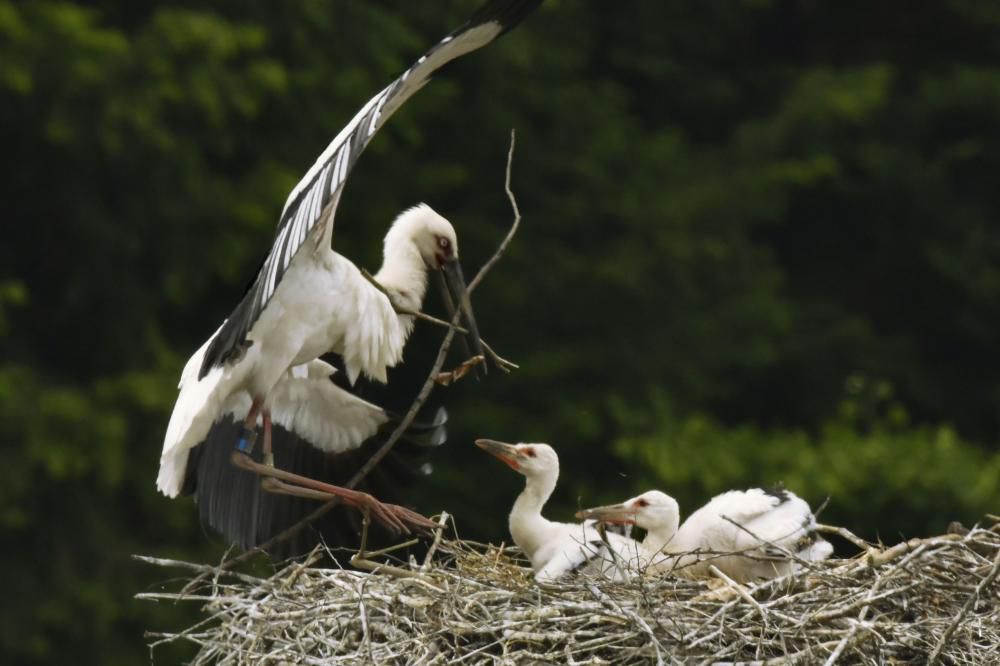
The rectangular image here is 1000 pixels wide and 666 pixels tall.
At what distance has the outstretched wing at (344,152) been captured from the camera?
6621 millimetres

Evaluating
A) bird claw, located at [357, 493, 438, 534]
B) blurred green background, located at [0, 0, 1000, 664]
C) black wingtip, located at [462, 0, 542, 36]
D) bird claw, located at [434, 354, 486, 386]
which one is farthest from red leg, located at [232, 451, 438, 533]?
blurred green background, located at [0, 0, 1000, 664]

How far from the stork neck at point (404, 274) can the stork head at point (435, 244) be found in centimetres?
1

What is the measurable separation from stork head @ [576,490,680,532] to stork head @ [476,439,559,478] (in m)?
0.25

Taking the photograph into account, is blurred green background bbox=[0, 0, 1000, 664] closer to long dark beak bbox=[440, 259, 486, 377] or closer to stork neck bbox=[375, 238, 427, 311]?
long dark beak bbox=[440, 259, 486, 377]

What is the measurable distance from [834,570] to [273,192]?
846 centimetres

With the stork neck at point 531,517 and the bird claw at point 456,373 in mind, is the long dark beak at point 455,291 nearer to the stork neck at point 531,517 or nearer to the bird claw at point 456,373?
the stork neck at point 531,517

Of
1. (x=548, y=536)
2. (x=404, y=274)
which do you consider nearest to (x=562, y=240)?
(x=404, y=274)

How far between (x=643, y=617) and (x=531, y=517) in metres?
1.21

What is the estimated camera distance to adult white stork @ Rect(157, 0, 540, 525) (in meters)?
6.71

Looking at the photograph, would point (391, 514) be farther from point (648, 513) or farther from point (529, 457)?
point (648, 513)

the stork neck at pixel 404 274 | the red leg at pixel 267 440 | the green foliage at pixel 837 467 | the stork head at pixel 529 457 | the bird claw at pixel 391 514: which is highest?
the stork neck at pixel 404 274

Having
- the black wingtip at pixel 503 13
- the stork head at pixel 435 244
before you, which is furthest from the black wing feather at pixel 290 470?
the black wingtip at pixel 503 13

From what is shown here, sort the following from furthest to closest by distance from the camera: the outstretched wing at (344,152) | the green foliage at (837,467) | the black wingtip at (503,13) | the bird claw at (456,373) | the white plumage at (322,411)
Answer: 1. the green foliage at (837,467)
2. the white plumage at (322,411)
3. the bird claw at (456,373)
4. the black wingtip at (503,13)
5. the outstretched wing at (344,152)

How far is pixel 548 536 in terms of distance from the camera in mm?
7184
